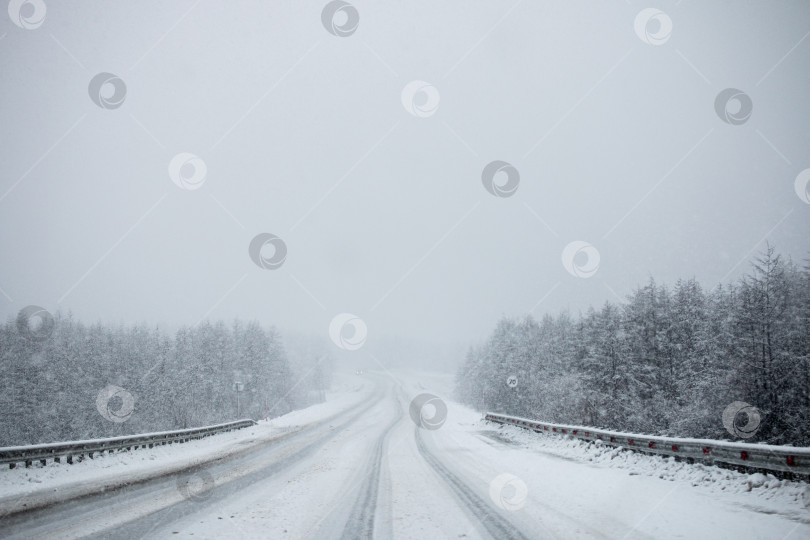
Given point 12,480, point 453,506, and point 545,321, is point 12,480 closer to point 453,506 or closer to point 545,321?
point 453,506

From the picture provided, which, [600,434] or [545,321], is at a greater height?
[545,321]

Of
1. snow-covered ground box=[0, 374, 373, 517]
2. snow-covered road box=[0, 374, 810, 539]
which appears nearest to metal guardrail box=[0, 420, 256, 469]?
snow-covered ground box=[0, 374, 373, 517]

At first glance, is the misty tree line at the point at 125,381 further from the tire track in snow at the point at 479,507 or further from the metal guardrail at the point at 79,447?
the tire track in snow at the point at 479,507

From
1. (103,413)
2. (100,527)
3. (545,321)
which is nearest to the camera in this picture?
(100,527)

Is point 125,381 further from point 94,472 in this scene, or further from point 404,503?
point 404,503

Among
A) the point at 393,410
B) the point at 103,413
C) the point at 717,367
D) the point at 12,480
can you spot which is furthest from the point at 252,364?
the point at 717,367

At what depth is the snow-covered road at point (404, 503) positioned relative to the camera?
23.4 ft

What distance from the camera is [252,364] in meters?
55.7

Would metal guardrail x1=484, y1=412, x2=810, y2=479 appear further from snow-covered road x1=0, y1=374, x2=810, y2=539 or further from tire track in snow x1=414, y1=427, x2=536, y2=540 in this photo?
tire track in snow x1=414, y1=427, x2=536, y2=540

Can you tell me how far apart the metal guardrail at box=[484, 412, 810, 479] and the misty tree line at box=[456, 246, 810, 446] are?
11978 millimetres

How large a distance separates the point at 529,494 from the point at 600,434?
6.96 meters

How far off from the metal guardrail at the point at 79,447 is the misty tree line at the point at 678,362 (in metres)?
28.4

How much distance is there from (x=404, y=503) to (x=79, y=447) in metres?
11.7

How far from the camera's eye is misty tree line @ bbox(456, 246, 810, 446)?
823 inches
